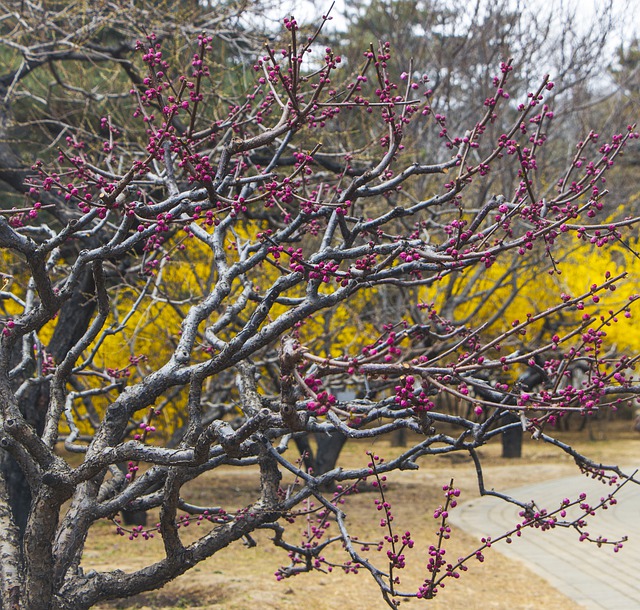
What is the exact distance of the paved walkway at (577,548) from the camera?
8.98 metres

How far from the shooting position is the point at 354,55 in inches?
526

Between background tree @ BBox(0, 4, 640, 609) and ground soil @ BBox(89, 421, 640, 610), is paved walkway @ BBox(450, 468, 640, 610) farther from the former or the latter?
background tree @ BBox(0, 4, 640, 609)

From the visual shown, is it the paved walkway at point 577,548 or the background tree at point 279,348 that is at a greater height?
the background tree at point 279,348

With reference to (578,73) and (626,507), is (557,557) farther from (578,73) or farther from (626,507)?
(578,73)

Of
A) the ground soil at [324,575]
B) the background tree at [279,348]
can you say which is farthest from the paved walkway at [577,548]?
the background tree at [279,348]

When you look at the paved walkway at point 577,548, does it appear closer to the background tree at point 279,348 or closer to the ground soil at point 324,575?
the ground soil at point 324,575

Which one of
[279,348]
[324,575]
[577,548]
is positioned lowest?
[577,548]

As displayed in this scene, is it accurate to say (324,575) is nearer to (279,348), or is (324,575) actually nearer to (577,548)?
(577,548)

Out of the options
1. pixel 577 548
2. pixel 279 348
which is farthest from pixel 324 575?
pixel 279 348

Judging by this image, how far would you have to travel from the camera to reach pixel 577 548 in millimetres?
11195

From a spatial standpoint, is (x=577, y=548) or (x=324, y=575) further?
(x=577, y=548)

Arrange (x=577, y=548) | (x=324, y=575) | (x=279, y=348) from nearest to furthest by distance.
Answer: (x=279, y=348)
(x=324, y=575)
(x=577, y=548)

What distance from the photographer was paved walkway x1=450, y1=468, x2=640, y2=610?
29.5 ft

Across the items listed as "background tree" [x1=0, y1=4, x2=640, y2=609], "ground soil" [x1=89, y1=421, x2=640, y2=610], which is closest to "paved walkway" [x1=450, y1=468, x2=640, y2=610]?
"ground soil" [x1=89, y1=421, x2=640, y2=610]
